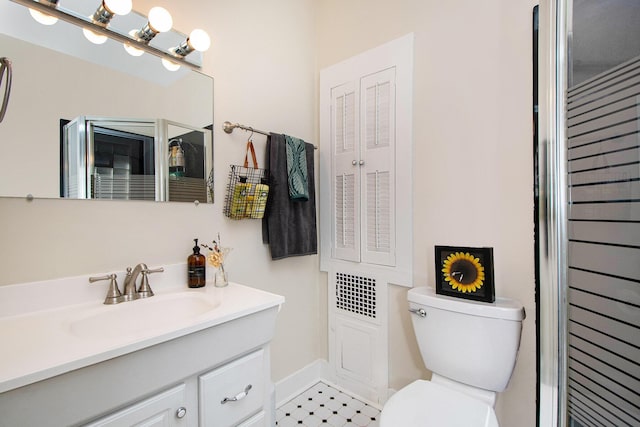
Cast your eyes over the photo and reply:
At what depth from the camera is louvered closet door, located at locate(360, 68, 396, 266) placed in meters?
1.64

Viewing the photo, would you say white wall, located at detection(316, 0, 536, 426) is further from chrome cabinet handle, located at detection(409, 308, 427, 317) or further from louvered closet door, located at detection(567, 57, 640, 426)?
A: louvered closet door, located at detection(567, 57, 640, 426)

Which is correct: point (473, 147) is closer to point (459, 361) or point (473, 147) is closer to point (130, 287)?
point (459, 361)

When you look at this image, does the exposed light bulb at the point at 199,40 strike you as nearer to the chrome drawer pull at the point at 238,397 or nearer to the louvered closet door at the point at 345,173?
the louvered closet door at the point at 345,173

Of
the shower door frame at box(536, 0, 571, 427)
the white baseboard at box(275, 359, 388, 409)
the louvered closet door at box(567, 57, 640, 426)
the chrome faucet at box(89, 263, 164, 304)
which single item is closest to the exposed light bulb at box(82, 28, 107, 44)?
the chrome faucet at box(89, 263, 164, 304)

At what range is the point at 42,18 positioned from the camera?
0.99 meters

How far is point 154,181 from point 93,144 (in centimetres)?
24

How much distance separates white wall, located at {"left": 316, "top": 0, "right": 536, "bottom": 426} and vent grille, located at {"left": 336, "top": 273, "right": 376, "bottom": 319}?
5.3 inches

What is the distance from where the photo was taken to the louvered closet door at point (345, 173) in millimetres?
1785

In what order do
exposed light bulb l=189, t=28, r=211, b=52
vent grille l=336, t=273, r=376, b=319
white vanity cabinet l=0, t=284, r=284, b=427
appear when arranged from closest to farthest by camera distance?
white vanity cabinet l=0, t=284, r=284, b=427
exposed light bulb l=189, t=28, r=211, b=52
vent grille l=336, t=273, r=376, b=319

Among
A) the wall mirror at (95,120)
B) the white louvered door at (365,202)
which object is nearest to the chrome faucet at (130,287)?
the wall mirror at (95,120)

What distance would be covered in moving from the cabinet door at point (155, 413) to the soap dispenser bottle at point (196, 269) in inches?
19.8

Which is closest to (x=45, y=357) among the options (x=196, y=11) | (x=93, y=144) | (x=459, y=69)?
(x=93, y=144)

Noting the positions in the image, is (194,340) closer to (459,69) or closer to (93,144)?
(93,144)

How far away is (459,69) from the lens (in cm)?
142
